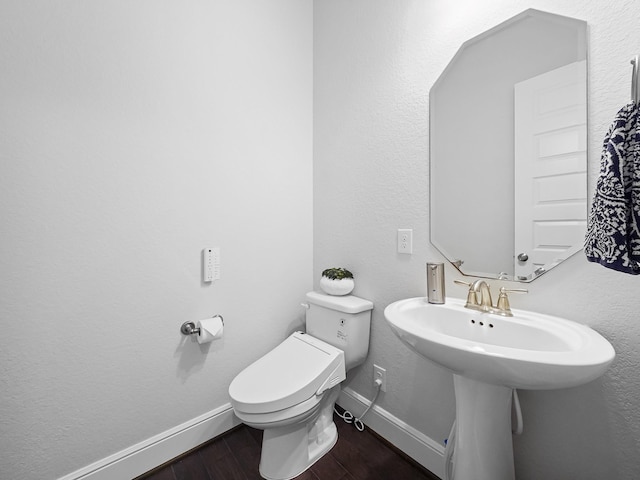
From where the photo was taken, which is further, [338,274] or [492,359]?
[338,274]

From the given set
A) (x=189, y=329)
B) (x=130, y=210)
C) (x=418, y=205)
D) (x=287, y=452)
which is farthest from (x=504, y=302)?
(x=130, y=210)

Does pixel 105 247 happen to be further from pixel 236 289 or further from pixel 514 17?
pixel 514 17

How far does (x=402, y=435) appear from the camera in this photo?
1.27 meters

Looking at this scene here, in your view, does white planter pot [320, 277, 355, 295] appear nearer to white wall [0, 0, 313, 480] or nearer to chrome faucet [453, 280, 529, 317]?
white wall [0, 0, 313, 480]

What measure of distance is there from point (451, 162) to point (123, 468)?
188 centimetres

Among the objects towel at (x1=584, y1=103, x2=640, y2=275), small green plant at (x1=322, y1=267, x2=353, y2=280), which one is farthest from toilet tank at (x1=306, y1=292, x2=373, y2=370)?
towel at (x1=584, y1=103, x2=640, y2=275)

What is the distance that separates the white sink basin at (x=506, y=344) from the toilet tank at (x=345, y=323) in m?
0.36

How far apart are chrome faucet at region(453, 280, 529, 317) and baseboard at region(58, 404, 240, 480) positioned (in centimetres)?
131

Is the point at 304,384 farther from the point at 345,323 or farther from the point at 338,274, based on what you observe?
the point at 338,274

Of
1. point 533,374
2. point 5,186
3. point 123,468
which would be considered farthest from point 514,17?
point 123,468

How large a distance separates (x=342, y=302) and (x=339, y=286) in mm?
94

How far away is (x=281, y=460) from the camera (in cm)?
114

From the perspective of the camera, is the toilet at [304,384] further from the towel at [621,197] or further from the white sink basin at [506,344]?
the towel at [621,197]

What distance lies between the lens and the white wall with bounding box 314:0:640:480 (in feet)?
2.54
